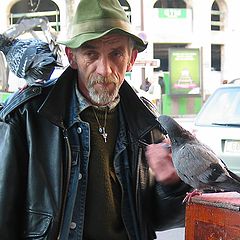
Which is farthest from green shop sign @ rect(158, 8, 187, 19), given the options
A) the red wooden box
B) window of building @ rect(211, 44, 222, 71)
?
the red wooden box

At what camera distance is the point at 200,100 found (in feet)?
75.6

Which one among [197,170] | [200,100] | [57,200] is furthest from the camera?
[200,100]

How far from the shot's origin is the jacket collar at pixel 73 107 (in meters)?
2.17

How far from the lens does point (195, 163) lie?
9.05 feet

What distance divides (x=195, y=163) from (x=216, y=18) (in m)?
27.5

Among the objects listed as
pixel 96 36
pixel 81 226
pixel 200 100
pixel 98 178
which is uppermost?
pixel 96 36

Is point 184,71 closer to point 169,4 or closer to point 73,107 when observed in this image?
point 169,4

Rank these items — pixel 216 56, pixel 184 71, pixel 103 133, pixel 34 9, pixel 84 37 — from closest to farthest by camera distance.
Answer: pixel 84 37
pixel 103 133
pixel 184 71
pixel 34 9
pixel 216 56

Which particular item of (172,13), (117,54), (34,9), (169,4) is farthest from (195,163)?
(34,9)

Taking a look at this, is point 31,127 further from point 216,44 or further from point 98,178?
point 216,44

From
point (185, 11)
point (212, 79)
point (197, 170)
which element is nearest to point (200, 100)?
point (212, 79)

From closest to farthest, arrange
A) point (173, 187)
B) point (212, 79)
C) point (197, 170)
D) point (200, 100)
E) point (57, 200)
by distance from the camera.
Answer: point (57, 200)
point (173, 187)
point (197, 170)
point (200, 100)
point (212, 79)

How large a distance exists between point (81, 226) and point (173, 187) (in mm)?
481

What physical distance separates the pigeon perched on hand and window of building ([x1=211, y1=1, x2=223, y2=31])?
26.8m
